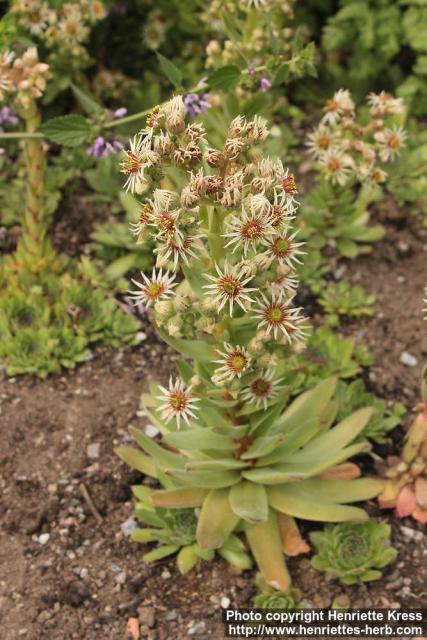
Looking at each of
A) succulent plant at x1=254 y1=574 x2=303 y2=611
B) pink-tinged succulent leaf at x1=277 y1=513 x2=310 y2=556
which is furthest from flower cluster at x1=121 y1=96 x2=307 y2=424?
succulent plant at x1=254 y1=574 x2=303 y2=611

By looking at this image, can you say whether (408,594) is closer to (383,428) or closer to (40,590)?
(383,428)

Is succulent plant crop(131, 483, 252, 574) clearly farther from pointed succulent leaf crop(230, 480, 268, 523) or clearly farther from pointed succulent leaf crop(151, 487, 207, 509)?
pointed succulent leaf crop(230, 480, 268, 523)

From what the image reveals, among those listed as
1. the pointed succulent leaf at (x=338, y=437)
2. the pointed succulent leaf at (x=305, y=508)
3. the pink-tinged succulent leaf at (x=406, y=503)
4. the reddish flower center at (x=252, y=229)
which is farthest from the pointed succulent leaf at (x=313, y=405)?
the reddish flower center at (x=252, y=229)

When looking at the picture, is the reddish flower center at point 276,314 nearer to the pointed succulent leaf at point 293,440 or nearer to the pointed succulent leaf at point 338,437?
the pointed succulent leaf at point 293,440

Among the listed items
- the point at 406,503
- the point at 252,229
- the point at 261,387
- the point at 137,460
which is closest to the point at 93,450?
the point at 137,460

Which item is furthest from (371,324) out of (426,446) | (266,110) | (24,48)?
(24,48)

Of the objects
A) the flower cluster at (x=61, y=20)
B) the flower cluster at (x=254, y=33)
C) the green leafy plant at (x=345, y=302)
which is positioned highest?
the flower cluster at (x=61, y=20)
